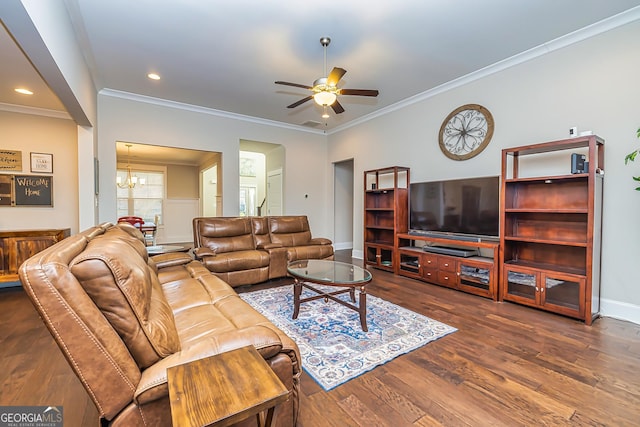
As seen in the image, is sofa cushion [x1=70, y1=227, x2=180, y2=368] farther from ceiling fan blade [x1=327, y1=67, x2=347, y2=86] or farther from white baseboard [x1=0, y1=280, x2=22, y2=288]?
→ white baseboard [x1=0, y1=280, x2=22, y2=288]

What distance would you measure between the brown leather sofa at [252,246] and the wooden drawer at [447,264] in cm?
161

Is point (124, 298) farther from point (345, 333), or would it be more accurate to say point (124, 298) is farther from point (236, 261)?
point (236, 261)

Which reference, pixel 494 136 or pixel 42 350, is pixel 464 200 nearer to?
pixel 494 136

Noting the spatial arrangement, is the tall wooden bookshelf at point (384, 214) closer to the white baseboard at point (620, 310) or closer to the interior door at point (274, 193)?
the interior door at point (274, 193)

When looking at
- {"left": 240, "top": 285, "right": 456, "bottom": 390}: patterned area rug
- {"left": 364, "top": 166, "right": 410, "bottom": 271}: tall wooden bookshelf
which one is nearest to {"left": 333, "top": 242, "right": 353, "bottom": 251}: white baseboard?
{"left": 364, "top": 166, "right": 410, "bottom": 271}: tall wooden bookshelf

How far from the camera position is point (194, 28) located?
296 centimetres

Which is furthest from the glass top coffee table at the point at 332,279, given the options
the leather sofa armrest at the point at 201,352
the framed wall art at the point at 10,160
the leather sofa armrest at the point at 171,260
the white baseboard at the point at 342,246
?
the framed wall art at the point at 10,160

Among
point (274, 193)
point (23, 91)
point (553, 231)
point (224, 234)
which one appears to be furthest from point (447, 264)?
point (23, 91)

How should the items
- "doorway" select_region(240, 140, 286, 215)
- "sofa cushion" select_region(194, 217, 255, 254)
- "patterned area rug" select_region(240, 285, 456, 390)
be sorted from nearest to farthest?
"patterned area rug" select_region(240, 285, 456, 390) < "sofa cushion" select_region(194, 217, 255, 254) < "doorway" select_region(240, 140, 286, 215)

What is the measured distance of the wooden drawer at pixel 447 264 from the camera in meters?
3.70

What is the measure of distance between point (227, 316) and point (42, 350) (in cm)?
171

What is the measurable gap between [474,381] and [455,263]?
6.68 feet

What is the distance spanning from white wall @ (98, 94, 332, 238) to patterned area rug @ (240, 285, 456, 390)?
123 inches

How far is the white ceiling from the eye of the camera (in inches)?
104
